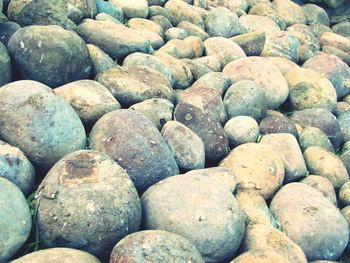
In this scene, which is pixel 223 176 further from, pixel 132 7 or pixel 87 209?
pixel 132 7

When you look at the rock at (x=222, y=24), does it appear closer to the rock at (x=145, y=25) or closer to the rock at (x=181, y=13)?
the rock at (x=181, y=13)

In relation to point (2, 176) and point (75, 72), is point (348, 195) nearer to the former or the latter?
point (75, 72)

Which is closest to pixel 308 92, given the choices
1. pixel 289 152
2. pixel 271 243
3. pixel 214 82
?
pixel 214 82

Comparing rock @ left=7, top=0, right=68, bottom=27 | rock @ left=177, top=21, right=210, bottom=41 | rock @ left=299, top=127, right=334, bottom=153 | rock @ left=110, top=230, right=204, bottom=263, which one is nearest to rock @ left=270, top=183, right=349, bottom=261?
rock @ left=299, top=127, right=334, bottom=153

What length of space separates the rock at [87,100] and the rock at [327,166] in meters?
2.44

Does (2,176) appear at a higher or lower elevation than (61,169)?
lower

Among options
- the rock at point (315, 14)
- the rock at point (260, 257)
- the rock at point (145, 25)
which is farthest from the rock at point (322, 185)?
the rock at point (315, 14)

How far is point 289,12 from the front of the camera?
10859mm

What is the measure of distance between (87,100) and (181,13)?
13.4ft

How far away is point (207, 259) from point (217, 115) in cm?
230

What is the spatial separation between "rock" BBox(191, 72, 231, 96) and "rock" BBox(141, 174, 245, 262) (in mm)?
2460

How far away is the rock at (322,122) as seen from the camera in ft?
22.8

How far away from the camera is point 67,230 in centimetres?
354

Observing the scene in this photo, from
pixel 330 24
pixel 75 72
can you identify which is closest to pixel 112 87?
pixel 75 72
